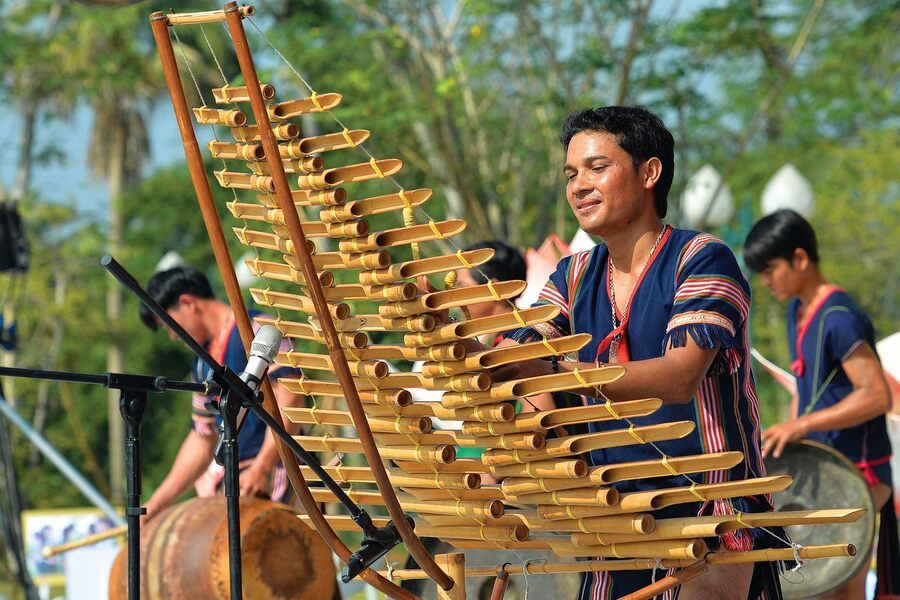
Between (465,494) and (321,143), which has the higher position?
(321,143)

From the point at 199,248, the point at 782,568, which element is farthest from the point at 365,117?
the point at 199,248

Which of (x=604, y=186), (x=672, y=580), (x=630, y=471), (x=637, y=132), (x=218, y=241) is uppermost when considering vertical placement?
(x=637, y=132)

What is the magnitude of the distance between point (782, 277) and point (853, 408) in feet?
2.01

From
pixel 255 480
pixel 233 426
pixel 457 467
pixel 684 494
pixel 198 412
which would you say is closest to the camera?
pixel 233 426

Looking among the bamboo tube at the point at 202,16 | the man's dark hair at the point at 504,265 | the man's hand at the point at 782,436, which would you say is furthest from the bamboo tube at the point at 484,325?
the man's hand at the point at 782,436

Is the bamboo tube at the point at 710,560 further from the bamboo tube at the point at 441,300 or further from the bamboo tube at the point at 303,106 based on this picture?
the bamboo tube at the point at 303,106

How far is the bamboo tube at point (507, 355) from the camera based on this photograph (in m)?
2.49

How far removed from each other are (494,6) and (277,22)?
191cm

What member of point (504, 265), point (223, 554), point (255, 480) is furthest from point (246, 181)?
point (255, 480)

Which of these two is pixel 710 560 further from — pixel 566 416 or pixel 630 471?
pixel 566 416

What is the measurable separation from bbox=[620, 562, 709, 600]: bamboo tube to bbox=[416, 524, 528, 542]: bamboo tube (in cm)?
30

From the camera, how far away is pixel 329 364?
110 inches

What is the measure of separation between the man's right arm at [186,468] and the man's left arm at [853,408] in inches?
94.1

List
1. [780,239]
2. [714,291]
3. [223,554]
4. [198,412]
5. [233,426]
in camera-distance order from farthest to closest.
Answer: [198,412], [780,239], [223,554], [714,291], [233,426]
